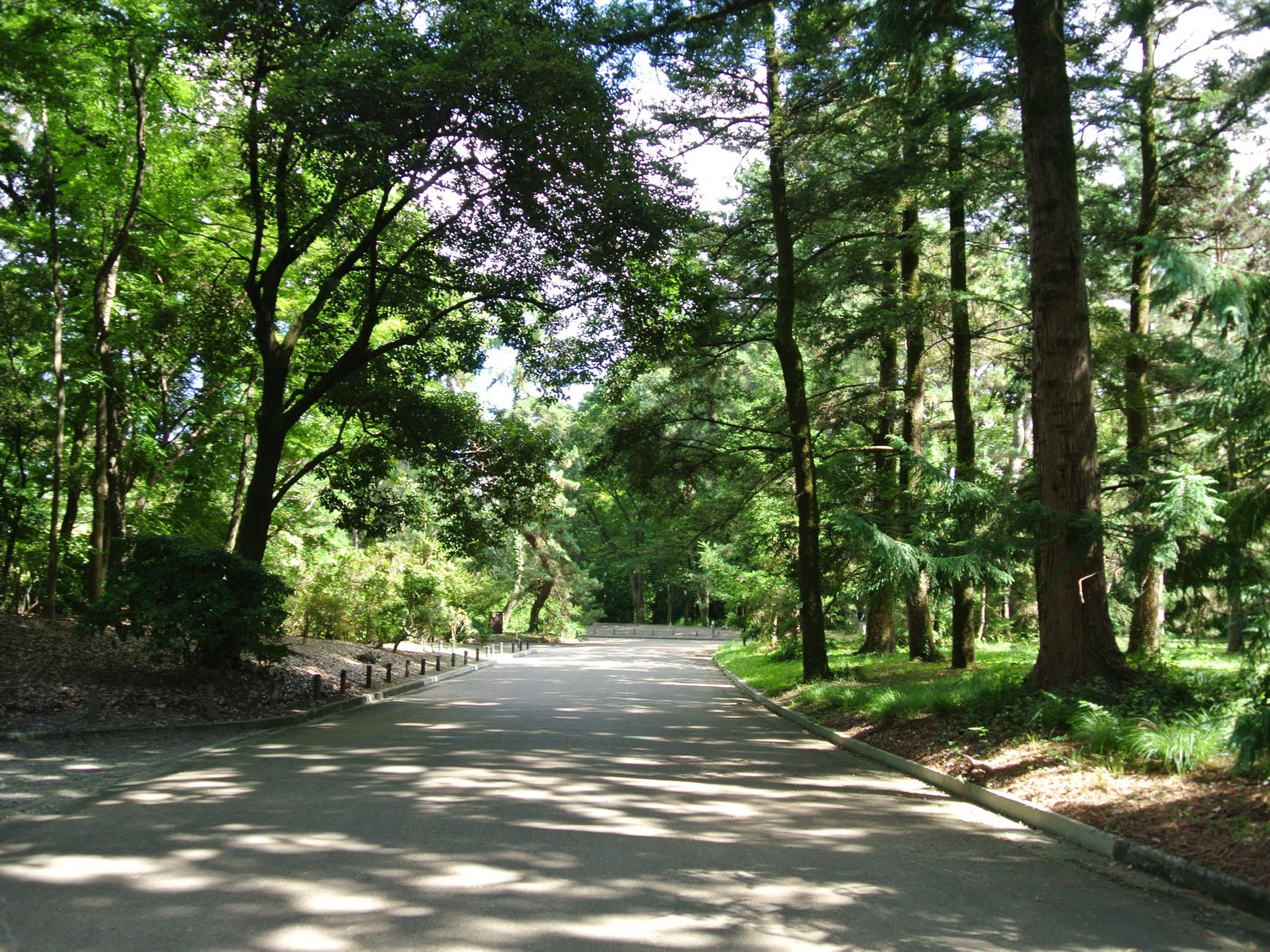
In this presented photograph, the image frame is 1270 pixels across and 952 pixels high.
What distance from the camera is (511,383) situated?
2047 inches

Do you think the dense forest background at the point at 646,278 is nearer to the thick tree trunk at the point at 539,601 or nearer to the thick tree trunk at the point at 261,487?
the thick tree trunk at the point at 261,487

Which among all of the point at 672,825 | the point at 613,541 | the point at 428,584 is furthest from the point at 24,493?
the point at 613,541

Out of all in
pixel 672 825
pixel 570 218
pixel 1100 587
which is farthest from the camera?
pixel 570 218

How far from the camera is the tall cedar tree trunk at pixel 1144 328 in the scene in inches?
620

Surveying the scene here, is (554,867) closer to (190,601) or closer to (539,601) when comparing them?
(190,601)

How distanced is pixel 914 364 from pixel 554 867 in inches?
669

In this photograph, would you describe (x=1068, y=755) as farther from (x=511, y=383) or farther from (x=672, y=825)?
(x=511, y=383)

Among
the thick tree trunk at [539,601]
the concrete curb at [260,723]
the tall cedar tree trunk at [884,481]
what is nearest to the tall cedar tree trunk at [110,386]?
the concrete curb at [260,723]

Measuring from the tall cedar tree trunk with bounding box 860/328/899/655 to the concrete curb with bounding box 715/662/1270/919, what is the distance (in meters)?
4.14

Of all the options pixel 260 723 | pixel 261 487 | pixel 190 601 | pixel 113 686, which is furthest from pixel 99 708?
pixel 261 487

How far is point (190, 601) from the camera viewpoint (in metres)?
13.8

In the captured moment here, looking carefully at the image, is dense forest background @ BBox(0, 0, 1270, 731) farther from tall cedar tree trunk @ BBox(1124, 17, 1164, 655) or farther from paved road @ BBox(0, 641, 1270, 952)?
paved road @ BBox(0, 641, 1270, 952)

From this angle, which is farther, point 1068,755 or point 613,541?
point 613,541

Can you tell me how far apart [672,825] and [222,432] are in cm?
1887
